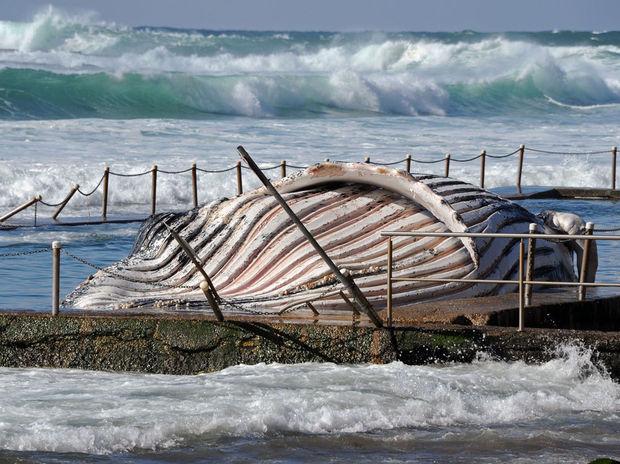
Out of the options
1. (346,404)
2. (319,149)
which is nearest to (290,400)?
(346,404)

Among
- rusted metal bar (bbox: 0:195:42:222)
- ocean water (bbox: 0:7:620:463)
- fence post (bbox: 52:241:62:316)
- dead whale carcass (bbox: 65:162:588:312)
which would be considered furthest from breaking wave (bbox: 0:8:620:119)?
fence post (bbox: 52:241:62:316)

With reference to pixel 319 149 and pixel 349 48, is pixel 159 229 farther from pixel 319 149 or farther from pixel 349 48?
pixel 349 48

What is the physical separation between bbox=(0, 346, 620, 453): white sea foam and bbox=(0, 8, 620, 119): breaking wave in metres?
32.2

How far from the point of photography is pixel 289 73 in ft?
221

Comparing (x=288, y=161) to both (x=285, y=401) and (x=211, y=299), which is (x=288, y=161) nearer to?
(x=211, y=299)

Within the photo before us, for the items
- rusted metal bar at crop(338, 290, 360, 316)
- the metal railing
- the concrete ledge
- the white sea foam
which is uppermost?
the metal railing

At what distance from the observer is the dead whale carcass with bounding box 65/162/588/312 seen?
1243 centimetres

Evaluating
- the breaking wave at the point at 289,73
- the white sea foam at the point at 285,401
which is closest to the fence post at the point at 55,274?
the white sea foam at the point at 285,401

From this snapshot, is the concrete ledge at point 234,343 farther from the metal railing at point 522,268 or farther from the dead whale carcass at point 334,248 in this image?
the dead whale carcass at point 334,248

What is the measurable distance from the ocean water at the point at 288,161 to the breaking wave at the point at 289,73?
0.48 ft

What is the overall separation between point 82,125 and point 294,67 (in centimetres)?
3609

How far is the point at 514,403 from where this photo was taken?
9.90m

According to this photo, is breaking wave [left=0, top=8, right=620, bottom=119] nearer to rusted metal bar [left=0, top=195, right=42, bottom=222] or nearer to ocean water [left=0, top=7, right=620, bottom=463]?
ocean water [left=0, top=7, right=620, bottom=463]

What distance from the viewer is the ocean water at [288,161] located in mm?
9164
